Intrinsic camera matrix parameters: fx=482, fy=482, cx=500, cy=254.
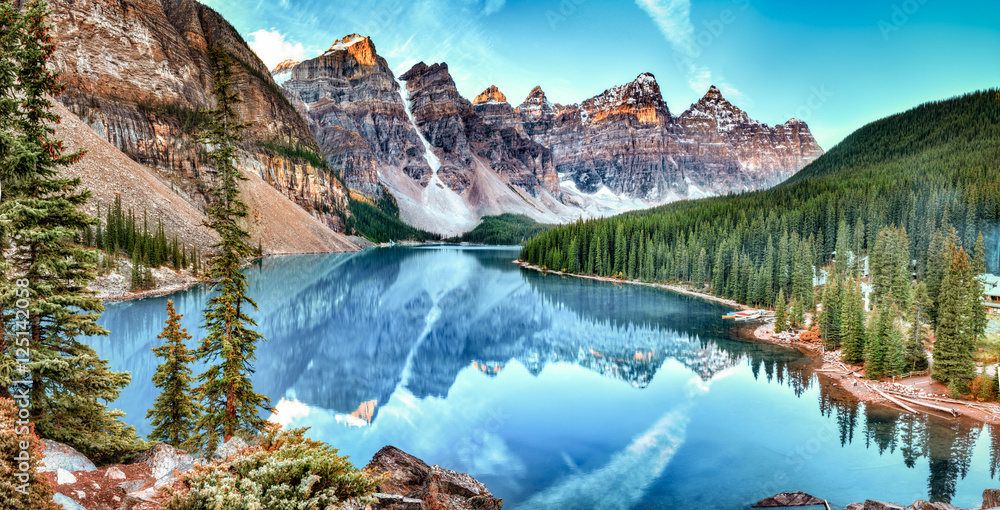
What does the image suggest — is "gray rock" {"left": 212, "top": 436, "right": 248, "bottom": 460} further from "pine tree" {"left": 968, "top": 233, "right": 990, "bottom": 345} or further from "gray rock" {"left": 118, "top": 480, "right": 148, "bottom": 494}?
"pine tree" {"left": 968, "top": 233, "right": 990, "bottom": 345}

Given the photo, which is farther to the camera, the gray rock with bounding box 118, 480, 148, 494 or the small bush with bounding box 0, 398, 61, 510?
the gray rock with bounding box 118, 480, 148, 494

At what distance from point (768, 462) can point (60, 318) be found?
863 inches

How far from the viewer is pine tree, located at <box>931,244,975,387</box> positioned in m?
24.7

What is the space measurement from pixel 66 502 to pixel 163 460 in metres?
2.66

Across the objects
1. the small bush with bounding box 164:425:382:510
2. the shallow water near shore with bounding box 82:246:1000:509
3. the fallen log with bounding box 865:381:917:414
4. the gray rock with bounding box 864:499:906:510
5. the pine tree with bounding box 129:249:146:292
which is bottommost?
the shallow water near shore with bounding box 82:246:1000:509

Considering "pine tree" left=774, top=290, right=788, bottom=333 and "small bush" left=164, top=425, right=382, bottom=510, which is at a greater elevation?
"small bush" left=164, top=425, right=382, bottom=510

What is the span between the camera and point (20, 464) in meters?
5.95

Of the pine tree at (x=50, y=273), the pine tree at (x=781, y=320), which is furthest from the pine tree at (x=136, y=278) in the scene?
the pine tree at (x=781, y=320)

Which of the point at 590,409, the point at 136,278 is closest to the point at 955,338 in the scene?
the point at 590,409

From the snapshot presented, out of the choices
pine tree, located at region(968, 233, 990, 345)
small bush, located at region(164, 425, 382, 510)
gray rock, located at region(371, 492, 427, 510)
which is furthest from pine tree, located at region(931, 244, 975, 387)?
small bush, located at region(164, 425, 382, 510)

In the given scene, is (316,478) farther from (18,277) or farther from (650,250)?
(650,250)

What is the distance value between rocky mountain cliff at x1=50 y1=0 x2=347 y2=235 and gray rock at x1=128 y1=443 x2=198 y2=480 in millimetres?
102932

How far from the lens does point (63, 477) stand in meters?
7.55

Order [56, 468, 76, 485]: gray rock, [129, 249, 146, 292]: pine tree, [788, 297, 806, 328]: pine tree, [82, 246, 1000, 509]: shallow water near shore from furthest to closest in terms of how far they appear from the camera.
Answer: [129, 249, 146, 292]: pine tree → [788, 297, 806, 328]: pine tree → [82, 246, 1000, 509]: shallow water near shore → [56, 468, 76, 485]: gray rock
